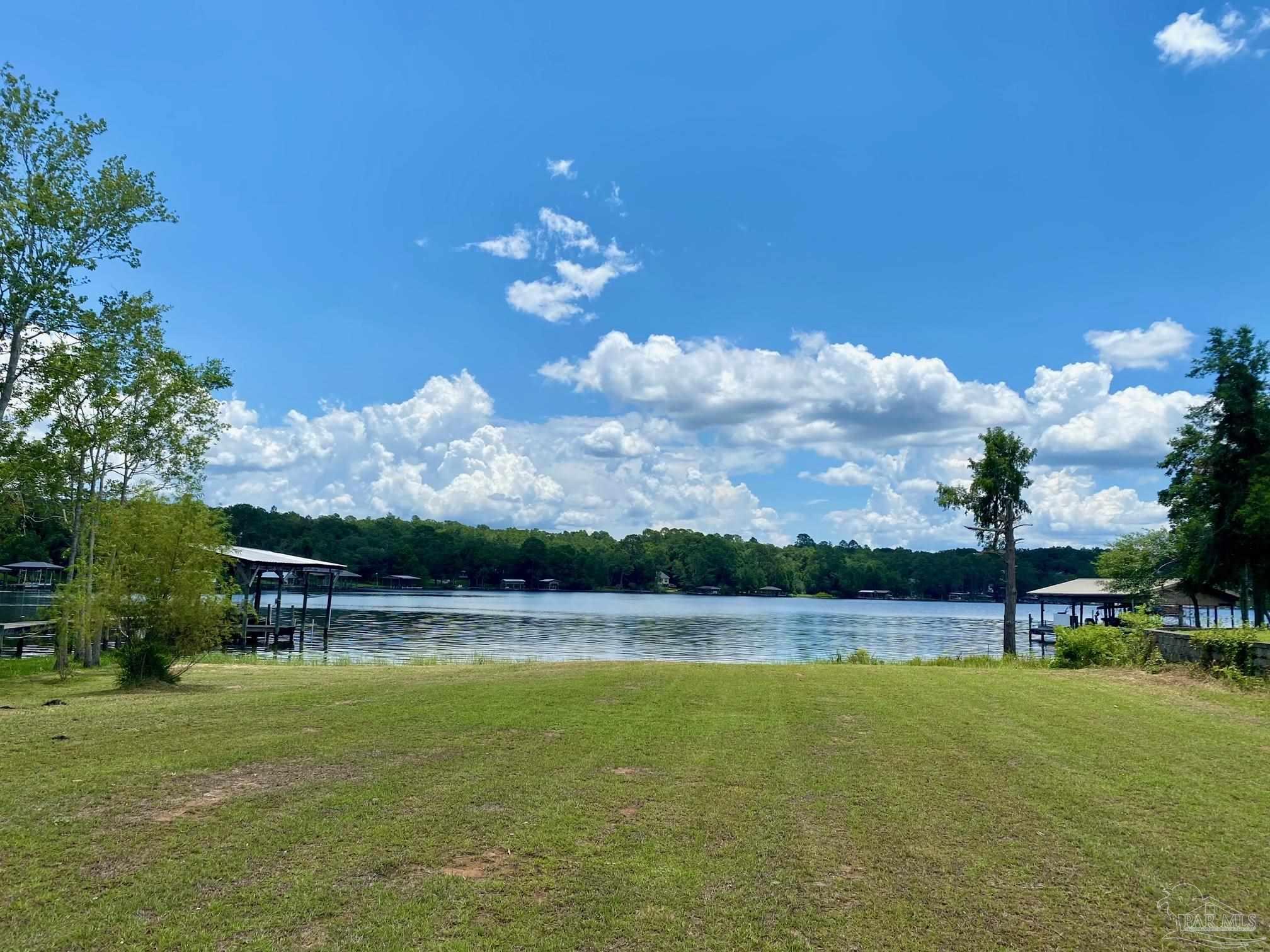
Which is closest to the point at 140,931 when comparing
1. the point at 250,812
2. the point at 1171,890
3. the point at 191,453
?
the point at 250,812

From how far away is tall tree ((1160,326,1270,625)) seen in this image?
29.0 meters

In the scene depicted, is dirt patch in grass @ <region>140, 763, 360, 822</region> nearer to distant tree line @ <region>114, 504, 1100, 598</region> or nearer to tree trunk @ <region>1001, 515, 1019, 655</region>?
tree trunk @ <region>1001, 515, 1019, 655</region>

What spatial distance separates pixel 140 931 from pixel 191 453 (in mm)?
20647

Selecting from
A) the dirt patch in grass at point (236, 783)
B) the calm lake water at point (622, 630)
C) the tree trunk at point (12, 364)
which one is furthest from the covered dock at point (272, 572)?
the dirt patch in grass at point (236, 783)

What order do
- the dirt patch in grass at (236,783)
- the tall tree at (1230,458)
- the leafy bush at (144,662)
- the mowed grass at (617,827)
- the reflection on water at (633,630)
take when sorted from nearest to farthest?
the mowed grass at (617,827)
the dirt patch in grass at (236,783)
the leafy bush at (144,662)
the tall tree at (1230,458)
the reflection on water at (633,630)

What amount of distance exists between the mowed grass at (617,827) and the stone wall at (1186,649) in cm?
386

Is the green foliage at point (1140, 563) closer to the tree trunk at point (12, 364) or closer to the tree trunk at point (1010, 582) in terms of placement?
the tree trunk at point (1010, 582)

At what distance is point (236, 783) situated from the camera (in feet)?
22.2

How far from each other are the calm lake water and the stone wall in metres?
16.4

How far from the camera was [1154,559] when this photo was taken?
143ft

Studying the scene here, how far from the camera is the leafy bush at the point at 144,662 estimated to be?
14.3 m

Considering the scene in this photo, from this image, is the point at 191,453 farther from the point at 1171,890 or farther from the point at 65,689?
the point at 1171,890

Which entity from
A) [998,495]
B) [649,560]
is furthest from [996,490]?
[649,560]

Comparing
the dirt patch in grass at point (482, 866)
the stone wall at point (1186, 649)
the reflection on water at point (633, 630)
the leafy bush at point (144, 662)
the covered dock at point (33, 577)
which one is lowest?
the reflection on water at point (633, 630)
